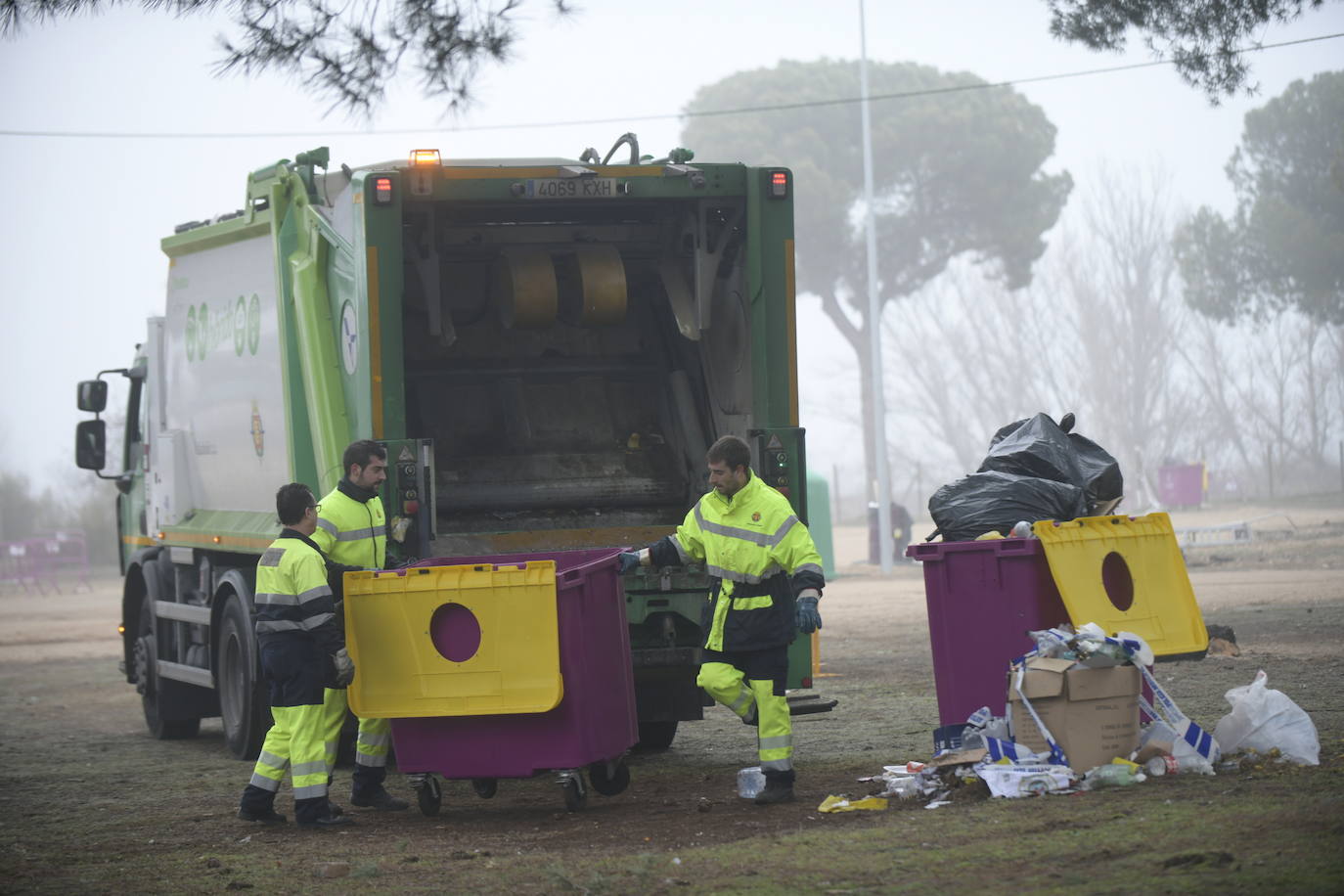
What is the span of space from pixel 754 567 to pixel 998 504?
120cm

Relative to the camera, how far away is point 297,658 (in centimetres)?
669

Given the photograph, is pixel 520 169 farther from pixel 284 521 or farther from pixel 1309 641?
pixel 1309 641

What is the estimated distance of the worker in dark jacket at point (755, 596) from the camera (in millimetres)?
6605

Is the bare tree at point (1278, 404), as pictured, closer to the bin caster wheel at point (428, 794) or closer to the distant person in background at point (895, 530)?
the distant person in background at point (895, 530)

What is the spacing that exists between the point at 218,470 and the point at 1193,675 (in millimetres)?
5739

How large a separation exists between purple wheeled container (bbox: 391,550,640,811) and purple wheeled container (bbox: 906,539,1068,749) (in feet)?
4.04

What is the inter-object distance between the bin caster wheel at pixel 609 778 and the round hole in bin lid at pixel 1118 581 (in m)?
2.06

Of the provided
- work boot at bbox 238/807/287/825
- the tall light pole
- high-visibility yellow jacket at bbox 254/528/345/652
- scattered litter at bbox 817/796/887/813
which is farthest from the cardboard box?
the tall light pole

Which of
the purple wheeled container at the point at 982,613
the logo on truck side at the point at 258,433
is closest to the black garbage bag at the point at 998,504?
the purple wheeled container at the point at 982,613

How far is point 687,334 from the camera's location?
8.36 meters

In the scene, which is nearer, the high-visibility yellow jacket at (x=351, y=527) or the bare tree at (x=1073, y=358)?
the high-visibility yellow jacket at (x=351, y=527)

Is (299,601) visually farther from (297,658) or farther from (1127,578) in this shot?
(1127,578)

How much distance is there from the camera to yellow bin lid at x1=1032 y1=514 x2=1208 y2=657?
6.68m

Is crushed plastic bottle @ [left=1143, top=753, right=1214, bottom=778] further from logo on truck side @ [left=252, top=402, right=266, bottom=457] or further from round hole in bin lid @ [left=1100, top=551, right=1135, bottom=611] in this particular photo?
logo on truck side @ [left=252, top=402, right=266, bottom=457]
